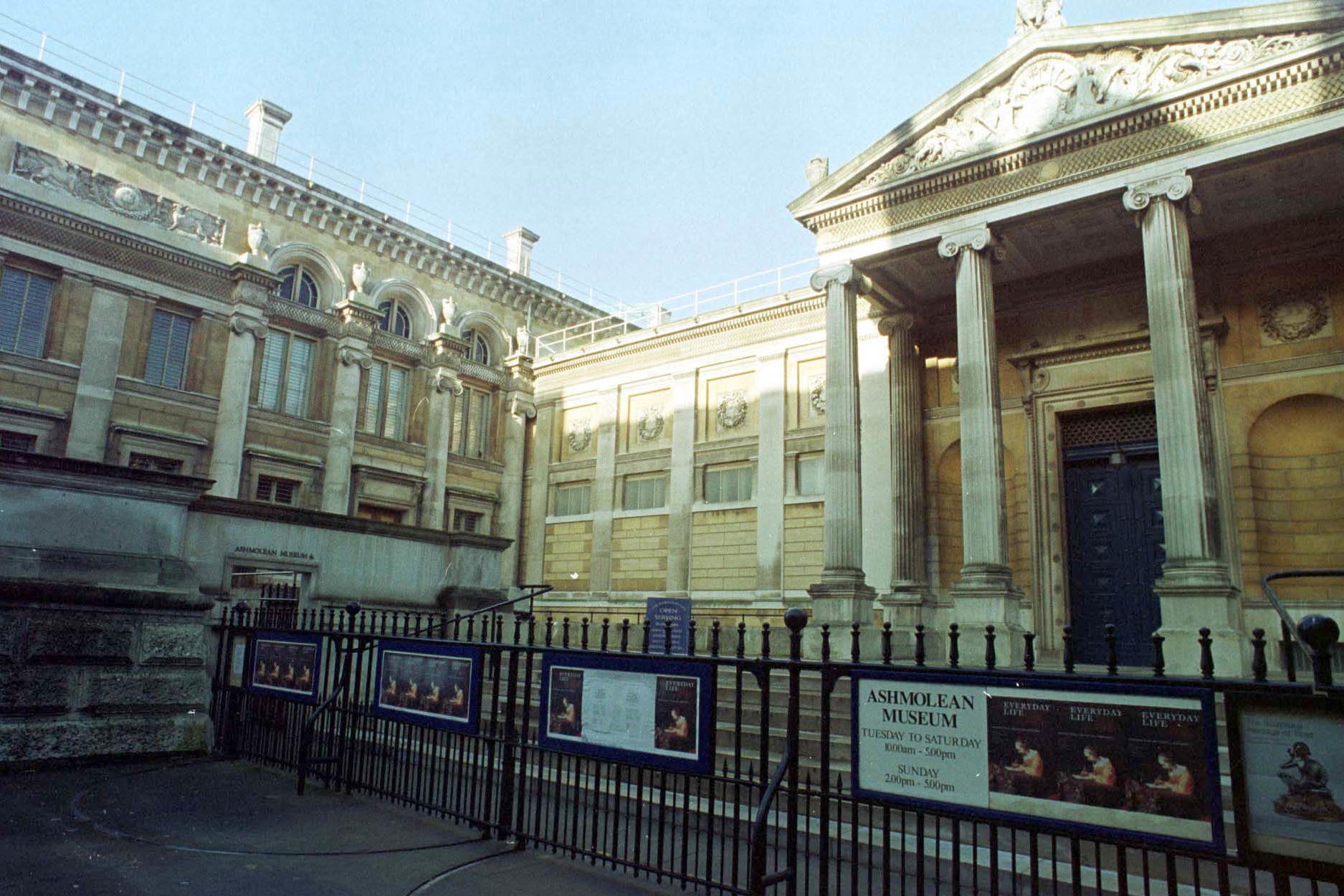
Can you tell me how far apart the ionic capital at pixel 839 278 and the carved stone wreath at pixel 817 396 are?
5781mm

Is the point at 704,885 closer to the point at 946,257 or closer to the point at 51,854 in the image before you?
the point at 51,854

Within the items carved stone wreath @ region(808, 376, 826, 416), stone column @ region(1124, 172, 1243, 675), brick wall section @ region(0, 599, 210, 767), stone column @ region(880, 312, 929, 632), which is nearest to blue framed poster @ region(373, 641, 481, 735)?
brick wall section @ region(0, 599, 210, 767)

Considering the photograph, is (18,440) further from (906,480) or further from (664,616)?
(906,480)

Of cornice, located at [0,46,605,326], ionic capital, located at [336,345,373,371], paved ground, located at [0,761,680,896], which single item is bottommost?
paved ground, located at [0,761,680,896]

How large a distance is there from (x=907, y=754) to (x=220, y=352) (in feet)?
77.7

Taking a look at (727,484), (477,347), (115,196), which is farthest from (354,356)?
(727,484)

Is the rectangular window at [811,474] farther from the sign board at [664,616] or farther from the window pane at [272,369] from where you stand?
the window pane at [272,369]

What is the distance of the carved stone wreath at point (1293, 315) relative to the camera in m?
16.0

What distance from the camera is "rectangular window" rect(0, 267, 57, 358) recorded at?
20.5m

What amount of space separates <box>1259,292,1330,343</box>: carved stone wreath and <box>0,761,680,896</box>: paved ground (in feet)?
53.7

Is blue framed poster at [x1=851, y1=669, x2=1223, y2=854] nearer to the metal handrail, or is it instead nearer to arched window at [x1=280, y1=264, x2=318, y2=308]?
the metal handrail

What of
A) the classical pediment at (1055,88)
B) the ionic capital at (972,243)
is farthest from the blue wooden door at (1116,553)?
the classical pediment at (1055,88)

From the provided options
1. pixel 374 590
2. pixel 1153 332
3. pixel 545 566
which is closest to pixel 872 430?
pixel 1153 332

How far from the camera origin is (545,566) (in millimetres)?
29953
